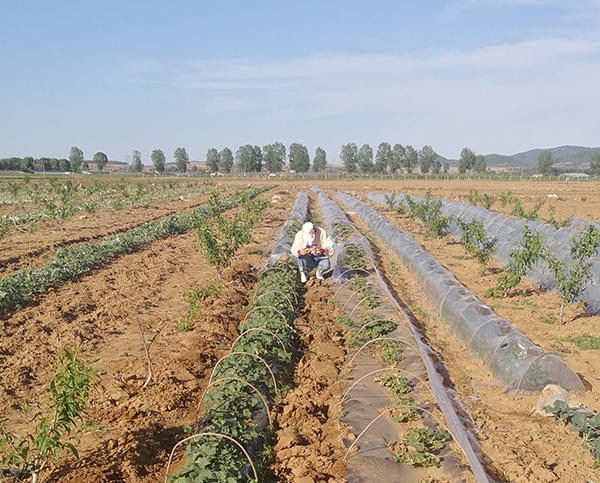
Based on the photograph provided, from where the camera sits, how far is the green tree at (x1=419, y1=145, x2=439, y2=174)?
9600 centimetres

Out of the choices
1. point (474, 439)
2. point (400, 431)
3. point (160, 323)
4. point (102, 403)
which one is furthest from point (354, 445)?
point (160, 323)

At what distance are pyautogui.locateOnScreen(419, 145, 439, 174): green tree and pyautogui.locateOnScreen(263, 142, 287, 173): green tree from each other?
28120 millimetres

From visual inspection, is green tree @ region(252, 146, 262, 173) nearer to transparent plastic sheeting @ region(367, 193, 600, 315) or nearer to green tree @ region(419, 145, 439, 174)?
green tree @ region(419, 145, 439, 174)

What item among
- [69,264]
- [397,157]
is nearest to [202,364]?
[69,264]

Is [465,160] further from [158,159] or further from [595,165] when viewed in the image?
[158,159]

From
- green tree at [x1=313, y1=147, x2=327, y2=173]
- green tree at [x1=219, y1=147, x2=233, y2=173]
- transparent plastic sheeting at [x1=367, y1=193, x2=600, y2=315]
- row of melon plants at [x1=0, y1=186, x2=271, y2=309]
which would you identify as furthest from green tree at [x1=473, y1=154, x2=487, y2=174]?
row of melon plants at [x1=0, y1=186, x2=271, y2=309]

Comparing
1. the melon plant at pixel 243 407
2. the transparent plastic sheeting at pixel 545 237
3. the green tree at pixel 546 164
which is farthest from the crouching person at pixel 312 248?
the green tree at pixel 546 164

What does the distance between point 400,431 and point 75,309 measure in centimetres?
625

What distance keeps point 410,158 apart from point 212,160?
1569 inches

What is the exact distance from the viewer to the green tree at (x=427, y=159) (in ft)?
315

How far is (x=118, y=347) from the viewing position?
7516mm

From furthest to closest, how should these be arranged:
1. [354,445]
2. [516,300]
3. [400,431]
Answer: [516,300] < [400,431] < [354,445]

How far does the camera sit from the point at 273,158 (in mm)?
99125

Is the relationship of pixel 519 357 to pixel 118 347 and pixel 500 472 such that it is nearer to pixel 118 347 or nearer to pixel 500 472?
pixel 500 472
